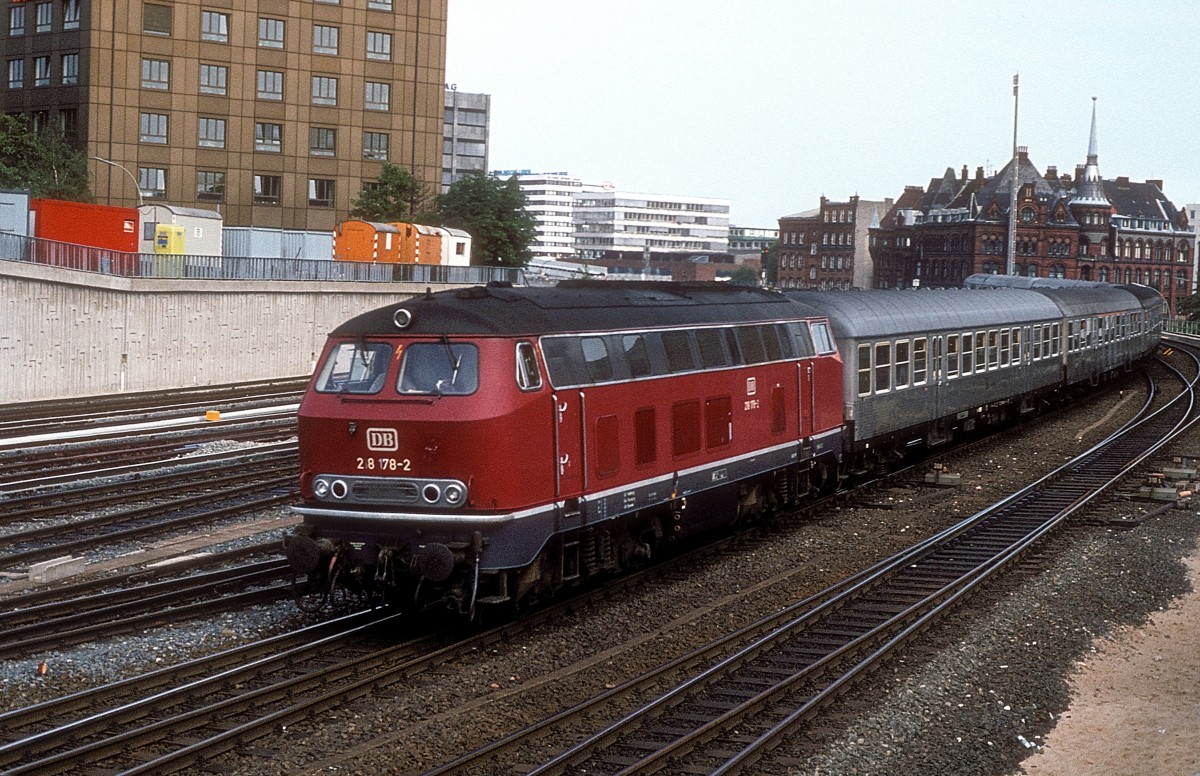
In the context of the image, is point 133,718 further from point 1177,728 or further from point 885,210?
point 885,210

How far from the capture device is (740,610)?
56.4 ft

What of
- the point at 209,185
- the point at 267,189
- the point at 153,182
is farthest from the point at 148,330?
the point at 267,189

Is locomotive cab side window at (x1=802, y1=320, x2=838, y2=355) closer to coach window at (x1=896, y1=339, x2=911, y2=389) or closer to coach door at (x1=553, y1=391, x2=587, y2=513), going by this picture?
coach window at (x1=896, y1=339, x2=911, y2=389)

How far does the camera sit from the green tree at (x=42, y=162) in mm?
66375

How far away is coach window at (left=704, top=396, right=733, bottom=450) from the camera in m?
19.2

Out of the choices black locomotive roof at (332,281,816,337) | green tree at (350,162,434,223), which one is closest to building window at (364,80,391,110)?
green tree at (350,162,434,223)

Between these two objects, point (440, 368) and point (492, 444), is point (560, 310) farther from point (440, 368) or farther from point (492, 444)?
point (492, 444)

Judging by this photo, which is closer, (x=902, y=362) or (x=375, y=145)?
(x=902, y=362)

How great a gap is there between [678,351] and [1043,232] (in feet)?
450

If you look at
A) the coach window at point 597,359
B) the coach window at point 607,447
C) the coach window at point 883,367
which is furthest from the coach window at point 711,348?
the coach window at point 883,367

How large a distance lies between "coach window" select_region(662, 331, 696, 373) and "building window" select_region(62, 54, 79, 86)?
64.6 meters

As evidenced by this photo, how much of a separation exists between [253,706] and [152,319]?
3694 centimetres

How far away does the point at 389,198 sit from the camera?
74938 mm

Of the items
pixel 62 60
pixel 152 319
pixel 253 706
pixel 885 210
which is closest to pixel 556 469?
pixel 253 706
